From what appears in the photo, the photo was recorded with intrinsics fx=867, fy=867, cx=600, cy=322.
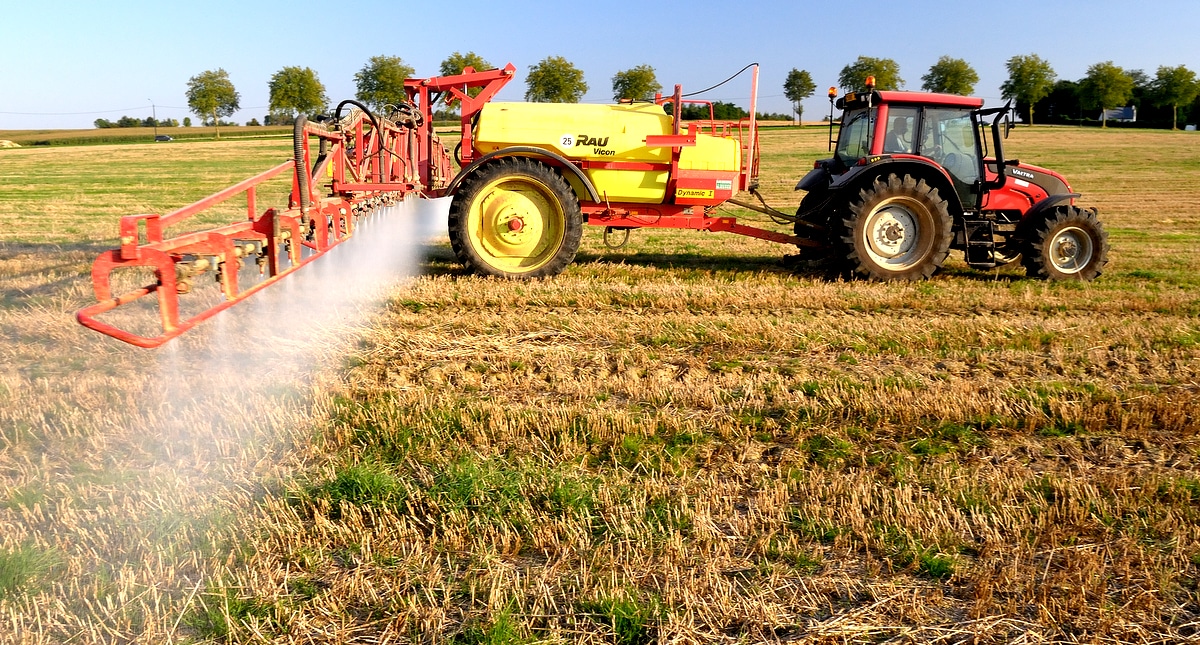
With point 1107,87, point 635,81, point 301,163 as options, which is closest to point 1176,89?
point 1107,87

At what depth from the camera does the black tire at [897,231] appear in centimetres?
836

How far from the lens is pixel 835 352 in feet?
19.5

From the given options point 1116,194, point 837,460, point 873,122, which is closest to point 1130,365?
point 837,460

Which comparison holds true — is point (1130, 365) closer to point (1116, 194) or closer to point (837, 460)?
point (837, 460)

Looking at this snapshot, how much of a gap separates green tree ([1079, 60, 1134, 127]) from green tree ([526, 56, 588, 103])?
42898 millimetres

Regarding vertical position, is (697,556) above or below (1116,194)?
below

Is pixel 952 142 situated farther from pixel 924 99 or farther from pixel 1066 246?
pixel 1066 246

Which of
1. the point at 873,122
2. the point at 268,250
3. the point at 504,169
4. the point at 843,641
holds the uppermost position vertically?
the point at 873,122

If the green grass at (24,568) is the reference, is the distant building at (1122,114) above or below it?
above

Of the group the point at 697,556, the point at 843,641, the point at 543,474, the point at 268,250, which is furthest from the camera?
the point at 268,250

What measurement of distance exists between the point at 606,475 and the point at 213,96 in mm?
83114

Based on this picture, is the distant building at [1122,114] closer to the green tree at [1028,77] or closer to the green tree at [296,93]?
the green tree at [1028,77]

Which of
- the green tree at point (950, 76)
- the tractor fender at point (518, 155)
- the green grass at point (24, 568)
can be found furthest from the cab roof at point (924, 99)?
the green tree at point (950, 76)

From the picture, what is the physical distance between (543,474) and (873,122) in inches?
246
